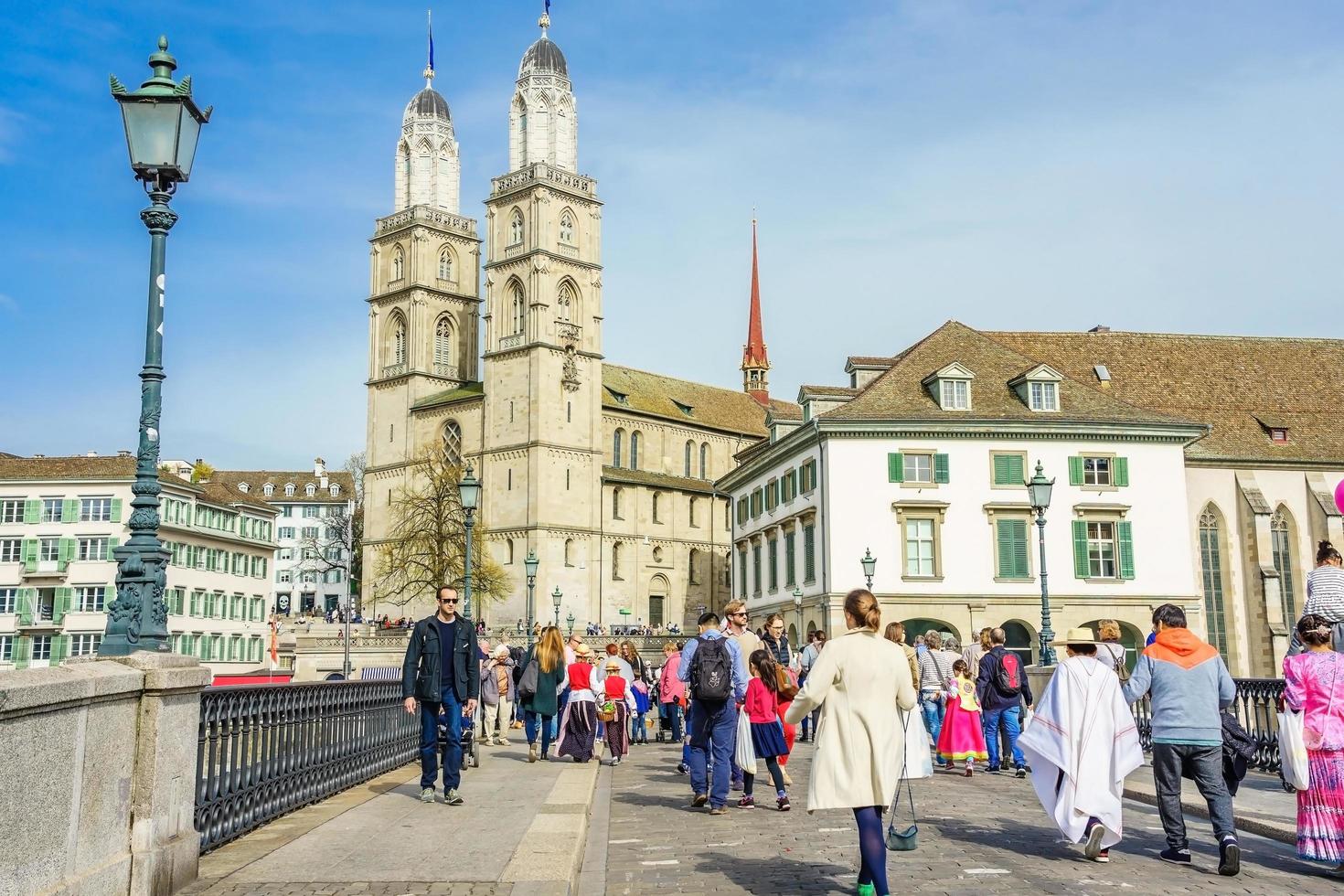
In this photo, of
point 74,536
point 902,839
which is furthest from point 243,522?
point 902,839

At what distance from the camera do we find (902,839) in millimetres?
9656

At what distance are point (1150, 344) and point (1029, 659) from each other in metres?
16.0

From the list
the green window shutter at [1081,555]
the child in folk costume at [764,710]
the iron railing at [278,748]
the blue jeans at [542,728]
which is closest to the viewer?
the iron railing at [278,748]

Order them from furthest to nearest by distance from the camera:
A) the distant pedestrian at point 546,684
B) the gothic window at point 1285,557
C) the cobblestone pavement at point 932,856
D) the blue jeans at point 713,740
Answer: the gothic window at point 1285,557
the distant pedestrian at point 546,684
the blue jeans at point 713,740
the cobblestone pavement at point 932,856

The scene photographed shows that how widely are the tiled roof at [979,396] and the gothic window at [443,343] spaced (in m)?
46.5

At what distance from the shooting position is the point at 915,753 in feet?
32.9

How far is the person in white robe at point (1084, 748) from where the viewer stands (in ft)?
31.0

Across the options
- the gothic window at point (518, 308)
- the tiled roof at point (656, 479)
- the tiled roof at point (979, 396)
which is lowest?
the tiled roof at point (979, 396)

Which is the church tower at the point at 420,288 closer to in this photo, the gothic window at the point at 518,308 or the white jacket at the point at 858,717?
the gothic window at the point at 518,308

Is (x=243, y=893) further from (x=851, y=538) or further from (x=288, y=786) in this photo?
(x=851, y=538)

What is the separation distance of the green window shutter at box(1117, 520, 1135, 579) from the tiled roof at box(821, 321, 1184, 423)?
3399mm

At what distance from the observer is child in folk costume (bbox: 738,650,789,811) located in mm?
13195

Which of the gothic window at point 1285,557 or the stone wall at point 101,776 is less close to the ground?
the gothic window at point 1285,557

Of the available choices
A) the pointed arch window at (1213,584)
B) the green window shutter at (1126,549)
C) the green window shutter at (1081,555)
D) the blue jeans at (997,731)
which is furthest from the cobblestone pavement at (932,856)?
the pointed arch window at (1213,584)
